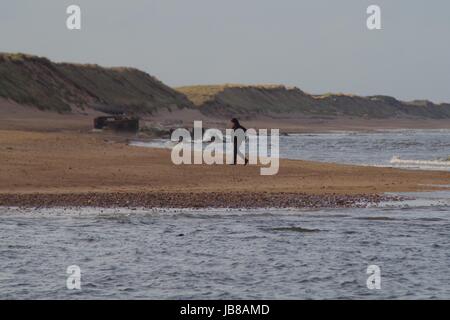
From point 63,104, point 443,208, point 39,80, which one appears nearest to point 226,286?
point 443,208

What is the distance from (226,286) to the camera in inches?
536

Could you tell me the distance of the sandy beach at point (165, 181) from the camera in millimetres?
22344

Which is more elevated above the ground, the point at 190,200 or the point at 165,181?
the point at 165,181

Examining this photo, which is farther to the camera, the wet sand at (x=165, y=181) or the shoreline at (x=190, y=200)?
the wet sand at (x=165, y=181)

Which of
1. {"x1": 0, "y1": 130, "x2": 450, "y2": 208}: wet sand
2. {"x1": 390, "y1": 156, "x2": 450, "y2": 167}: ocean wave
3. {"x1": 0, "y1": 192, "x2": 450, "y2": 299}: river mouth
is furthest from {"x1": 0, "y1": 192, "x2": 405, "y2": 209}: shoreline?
{"x1": 390, "y1": 156, "x2": 450, "y2": 167}: ocean wave

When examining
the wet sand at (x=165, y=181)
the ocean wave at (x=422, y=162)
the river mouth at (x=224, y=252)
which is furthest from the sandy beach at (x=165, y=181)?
the ocean wave at (x=422, y=162)

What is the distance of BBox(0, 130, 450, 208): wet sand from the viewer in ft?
73.3

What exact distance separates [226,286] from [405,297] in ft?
7.99

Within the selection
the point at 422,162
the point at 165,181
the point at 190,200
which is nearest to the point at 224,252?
the point at 190,200

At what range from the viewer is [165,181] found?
26.3 metres

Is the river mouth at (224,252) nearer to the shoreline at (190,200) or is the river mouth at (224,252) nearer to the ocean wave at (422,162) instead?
the shoreline at (190,200)

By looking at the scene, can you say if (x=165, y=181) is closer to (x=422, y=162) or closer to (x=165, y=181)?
(x=165, y=181)

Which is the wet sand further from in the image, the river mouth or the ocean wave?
the ocean wave
